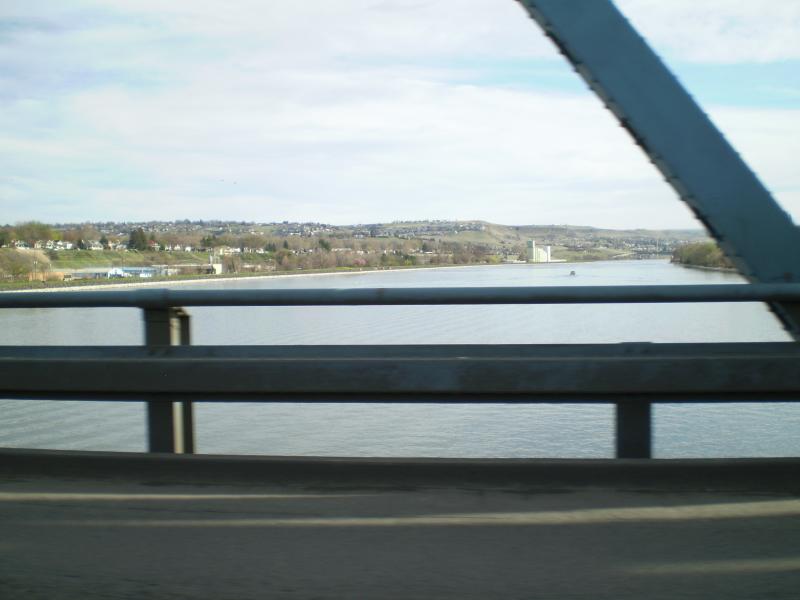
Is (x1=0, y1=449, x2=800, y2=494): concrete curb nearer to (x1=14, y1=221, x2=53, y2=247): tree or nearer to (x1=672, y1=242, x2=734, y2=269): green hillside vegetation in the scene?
(x1=672, y1=242, x2=734, y2=269): green hillside vegetation

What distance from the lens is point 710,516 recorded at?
4.45 metres

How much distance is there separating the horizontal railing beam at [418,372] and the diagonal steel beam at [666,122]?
0.74m

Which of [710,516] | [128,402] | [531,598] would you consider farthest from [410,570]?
[128,402]

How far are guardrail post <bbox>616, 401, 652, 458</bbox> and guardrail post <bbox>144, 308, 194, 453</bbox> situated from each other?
2.56m

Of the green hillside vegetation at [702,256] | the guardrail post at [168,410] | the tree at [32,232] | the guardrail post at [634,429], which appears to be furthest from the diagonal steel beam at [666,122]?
the tree at [32,232]

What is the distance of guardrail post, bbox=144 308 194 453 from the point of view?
5176 millimetres

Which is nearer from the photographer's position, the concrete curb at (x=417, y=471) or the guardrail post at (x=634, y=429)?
the concrete curb at (x=417, y=471)

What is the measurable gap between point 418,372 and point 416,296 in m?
0.43

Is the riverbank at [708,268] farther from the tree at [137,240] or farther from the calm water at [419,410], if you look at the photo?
the tree at [137,240]

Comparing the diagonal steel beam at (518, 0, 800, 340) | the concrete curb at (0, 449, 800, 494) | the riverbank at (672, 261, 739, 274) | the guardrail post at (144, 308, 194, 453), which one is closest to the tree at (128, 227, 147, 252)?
the guardrail post at (144, 308, 194, 453)

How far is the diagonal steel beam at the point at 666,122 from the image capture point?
4.66 metres

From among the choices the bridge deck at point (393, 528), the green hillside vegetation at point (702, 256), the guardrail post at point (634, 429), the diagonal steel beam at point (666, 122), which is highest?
the diagonal steel beam at point (666, 122)

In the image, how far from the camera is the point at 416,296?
4898mm

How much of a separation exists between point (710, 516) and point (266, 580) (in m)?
2.29
